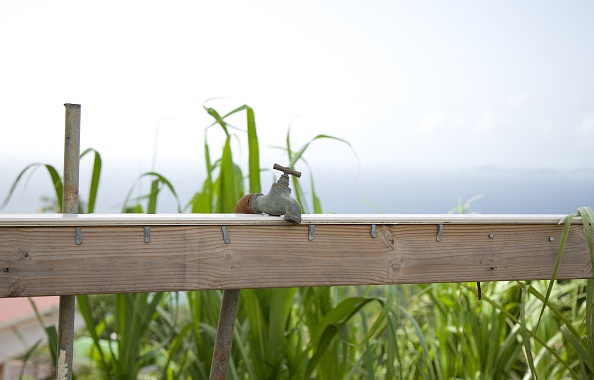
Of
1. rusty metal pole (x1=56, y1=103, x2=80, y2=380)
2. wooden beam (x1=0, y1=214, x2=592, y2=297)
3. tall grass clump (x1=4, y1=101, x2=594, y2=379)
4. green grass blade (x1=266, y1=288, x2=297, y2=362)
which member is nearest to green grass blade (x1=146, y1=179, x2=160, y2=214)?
tall grass clump (x1=4, y1=101, x2=594, y2=379)

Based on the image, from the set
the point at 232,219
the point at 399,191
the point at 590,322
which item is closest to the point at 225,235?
the point at 232,219

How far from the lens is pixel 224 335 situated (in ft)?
3.19

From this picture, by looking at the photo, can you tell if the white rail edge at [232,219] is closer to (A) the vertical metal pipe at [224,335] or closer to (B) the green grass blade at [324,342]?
(A) the vertical metal pipe at [224,335]

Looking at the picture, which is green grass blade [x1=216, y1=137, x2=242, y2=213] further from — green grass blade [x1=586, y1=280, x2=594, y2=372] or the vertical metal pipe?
green grass blade [x1=586, y1=280, x2=594, y2=372]

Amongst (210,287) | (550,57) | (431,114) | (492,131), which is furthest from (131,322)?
(550,57)

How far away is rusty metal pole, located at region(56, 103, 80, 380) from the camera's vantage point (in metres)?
0.89

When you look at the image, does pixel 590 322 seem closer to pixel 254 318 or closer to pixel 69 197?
pixel 254 318

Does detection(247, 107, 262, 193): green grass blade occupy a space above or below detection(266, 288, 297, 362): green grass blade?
above

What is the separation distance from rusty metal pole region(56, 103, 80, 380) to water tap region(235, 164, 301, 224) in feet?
0.80

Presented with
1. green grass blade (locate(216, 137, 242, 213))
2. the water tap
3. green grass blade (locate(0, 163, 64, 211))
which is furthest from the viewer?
green grass blade (locate(216, 137, 242, 213))

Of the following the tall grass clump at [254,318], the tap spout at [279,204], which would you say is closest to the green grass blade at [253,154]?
the tall grass clump at [254,318]

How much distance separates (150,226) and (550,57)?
5.00 m

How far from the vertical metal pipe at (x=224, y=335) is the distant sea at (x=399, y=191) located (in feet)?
0.73

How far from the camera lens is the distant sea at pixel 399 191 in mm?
1279
